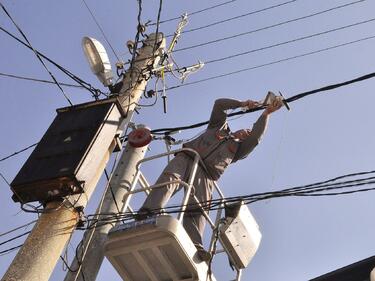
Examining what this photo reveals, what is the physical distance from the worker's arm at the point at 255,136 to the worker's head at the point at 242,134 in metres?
0.06

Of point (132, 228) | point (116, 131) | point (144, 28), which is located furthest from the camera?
point (144, 28)

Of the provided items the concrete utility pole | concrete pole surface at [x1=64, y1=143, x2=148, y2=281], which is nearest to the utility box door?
the concrete utility pole

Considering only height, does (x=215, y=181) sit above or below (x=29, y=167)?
above

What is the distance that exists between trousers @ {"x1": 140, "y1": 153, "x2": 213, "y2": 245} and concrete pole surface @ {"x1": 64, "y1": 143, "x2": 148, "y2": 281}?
49 centimetres

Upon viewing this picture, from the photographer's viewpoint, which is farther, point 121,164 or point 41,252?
point 121,164

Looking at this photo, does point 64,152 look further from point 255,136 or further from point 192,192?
point 255,136

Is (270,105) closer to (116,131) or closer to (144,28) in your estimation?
(116,131)

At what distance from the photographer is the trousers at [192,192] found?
309 inches

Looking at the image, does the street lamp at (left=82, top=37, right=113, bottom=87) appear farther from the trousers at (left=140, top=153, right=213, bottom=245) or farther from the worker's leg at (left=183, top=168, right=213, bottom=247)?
the worker's leg at (left=183, top=168, right=213, bottom=247)

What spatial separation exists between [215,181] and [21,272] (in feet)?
10.1

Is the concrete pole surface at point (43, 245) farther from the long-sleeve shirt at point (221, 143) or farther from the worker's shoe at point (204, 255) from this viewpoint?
the long-sleeve shirt at point (221, 143)

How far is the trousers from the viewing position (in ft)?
25.8

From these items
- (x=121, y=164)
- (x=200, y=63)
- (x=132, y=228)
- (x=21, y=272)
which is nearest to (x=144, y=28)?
(x=200, y=63)

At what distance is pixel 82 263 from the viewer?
745 centimetres
